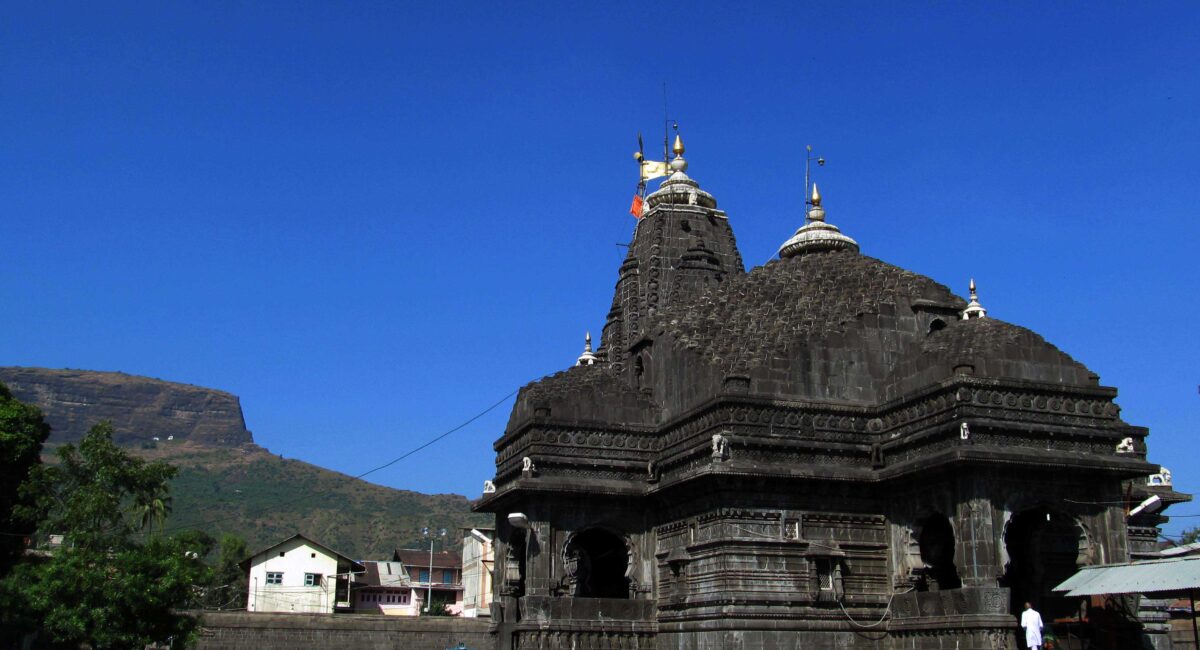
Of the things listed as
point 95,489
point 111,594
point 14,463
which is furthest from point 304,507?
point 111,594

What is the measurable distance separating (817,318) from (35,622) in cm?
2133

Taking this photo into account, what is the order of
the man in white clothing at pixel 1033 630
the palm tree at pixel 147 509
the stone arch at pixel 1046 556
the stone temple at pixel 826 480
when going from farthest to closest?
1. the palm tree at pixel 147 509
2. the stone arch at pixel 1046 556
3. the stone temple at pixel 826 480
4. the man in white clothing at pixel 1033 630

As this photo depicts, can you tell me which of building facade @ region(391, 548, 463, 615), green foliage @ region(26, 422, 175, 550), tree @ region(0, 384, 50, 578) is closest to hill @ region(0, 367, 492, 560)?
building facade @ region(391, 548, 463, 615)

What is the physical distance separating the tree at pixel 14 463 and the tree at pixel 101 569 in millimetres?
5153

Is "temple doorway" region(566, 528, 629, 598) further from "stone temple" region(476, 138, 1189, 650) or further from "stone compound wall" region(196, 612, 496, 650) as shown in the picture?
"stone compound wall" region(196, 612, 496, 650)

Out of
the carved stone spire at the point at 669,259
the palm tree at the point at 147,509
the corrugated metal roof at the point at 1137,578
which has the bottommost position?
the corrugated metal roof at the point at 1137,578

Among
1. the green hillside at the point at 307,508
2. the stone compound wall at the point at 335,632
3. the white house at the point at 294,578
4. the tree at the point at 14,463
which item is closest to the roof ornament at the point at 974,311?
the stone compound wall at the point at 335,632

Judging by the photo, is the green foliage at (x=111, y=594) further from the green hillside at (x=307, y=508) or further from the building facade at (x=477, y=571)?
the green hillside at (x=307, y=508)

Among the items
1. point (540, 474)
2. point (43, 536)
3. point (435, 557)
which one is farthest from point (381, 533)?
point (540, 474)

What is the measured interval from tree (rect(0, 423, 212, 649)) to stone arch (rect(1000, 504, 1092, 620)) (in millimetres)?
19698

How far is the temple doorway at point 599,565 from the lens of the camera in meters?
28.2

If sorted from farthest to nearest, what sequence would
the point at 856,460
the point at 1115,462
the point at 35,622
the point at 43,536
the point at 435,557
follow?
the point at 435,557 < the point at 43,536 < the point at 35,622 < the point at 856,460 < the point at 1115,462

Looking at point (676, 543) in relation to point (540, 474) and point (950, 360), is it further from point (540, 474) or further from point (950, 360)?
point (950, 360)

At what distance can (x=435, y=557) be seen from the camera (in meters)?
64.1
